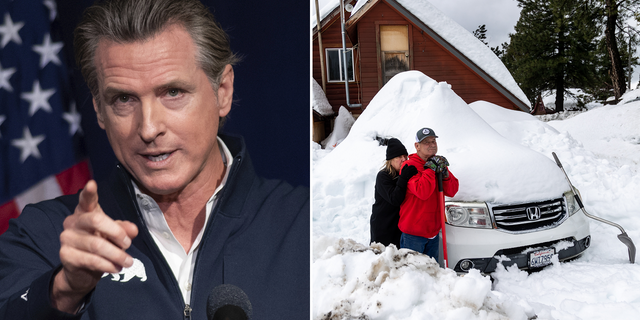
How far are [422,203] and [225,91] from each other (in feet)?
6.40

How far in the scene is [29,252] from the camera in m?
1.50

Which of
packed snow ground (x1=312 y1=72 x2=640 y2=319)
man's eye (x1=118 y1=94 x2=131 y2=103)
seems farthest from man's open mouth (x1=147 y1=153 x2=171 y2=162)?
packed snow ground (x1=312 y1=72 x2=640 y2=319)

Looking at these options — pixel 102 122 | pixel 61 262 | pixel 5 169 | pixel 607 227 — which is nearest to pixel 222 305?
pixel 61 262

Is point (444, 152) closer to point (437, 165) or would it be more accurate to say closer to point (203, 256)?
point (437, 165)

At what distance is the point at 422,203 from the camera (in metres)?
2.85

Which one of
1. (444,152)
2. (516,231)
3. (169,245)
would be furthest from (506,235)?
(169,245)

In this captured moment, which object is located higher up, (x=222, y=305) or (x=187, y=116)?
(x=187, y=116)

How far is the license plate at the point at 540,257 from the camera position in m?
3.04

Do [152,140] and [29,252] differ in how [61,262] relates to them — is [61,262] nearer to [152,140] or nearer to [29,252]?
[29,252]

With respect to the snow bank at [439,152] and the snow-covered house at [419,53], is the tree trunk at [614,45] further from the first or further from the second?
the snow bank at [439,152]

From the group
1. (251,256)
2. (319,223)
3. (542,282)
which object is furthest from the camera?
(319,223)

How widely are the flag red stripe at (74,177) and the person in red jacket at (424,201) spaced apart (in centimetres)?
227

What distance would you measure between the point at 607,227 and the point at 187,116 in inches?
208

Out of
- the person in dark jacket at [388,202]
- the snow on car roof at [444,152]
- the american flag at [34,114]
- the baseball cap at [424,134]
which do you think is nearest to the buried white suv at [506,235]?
the snow on car roof at [444,152]
